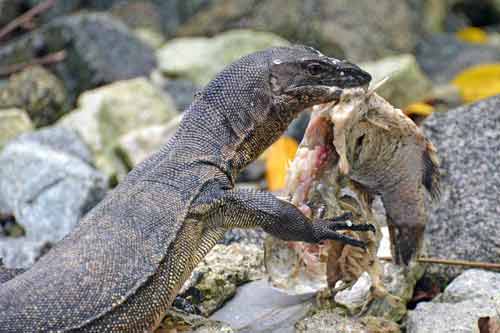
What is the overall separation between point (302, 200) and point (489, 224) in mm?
1233

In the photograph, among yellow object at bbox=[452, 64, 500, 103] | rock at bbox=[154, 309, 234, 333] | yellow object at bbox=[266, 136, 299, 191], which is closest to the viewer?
rock at bbox=[154, 309, 234, 333]

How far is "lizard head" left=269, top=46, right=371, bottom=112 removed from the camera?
3389 mm

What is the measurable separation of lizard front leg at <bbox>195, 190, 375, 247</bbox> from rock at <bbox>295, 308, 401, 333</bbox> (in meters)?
0.34


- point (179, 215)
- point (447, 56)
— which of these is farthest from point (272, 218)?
point (447, 56)

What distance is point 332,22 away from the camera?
10398 millimetres

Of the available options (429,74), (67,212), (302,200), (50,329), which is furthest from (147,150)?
(429,74)

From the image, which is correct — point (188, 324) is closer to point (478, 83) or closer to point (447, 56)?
point (478, 83)

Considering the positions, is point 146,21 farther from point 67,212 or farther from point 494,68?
point 67,212

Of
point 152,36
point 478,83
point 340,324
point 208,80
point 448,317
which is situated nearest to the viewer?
point 340,324

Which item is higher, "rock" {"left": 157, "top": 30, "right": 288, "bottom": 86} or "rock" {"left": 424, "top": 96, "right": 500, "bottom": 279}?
"rock" {"left": 424, "top": 96, "right": 500, "bottom": 279}

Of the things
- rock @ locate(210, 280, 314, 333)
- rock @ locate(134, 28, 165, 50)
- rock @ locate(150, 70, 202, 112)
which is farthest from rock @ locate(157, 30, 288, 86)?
rock @ locate(210, 280, 314, 333)

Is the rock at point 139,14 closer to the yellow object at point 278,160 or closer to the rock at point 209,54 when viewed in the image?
the rock at point 209,54

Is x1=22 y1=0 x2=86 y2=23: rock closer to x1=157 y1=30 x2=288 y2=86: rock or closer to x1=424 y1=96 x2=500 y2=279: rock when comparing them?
x1=157 y1=30 x2=288 y2=86: rock

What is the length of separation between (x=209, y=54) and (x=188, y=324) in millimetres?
7172
